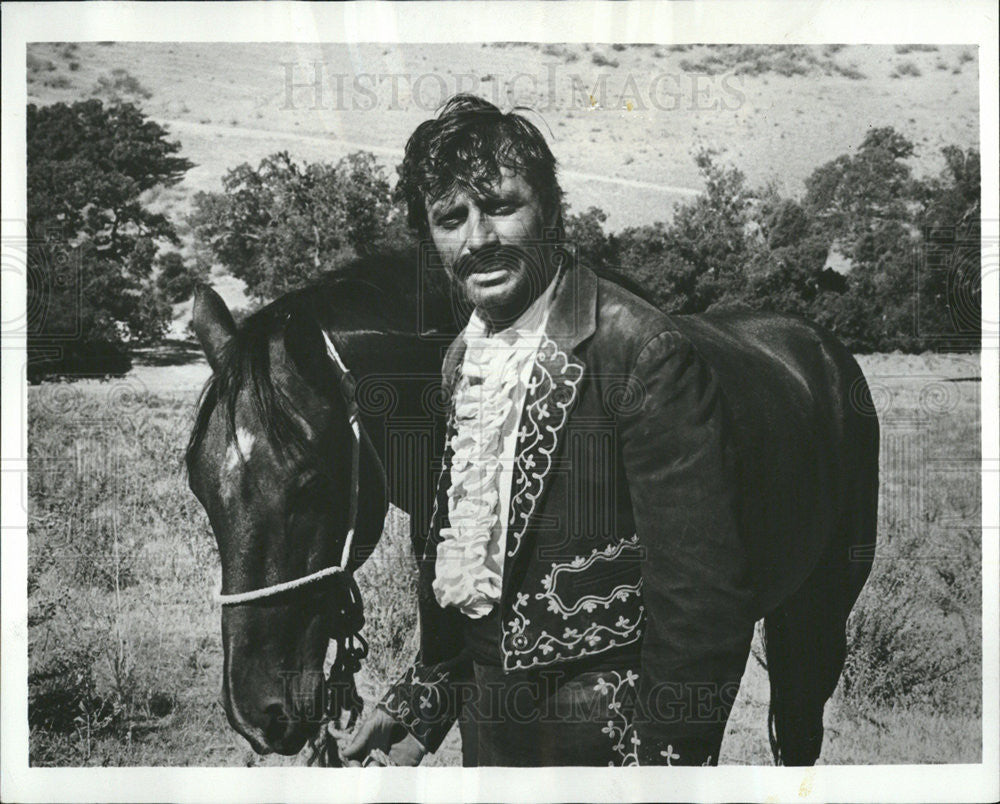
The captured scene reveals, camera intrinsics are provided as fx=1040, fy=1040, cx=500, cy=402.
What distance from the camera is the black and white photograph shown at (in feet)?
10.8

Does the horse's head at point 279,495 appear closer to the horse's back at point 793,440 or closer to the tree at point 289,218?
the tree at point 289,218

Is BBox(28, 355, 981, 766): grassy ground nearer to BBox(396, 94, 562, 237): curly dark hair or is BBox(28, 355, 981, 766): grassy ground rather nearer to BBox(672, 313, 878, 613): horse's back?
BBox(672, 313, 878, 613): horse's back

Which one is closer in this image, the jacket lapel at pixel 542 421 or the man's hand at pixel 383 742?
the jacket lapel at pixel 542 421

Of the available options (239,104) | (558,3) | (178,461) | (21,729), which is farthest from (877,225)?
(21,729)

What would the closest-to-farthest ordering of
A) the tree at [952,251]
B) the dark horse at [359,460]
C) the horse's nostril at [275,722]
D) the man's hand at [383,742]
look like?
the dark horse at [359,460]
the horse's nostril at [275,722]
the man's hand at [383,742]
the tree at [952,251]

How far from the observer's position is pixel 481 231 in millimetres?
3305

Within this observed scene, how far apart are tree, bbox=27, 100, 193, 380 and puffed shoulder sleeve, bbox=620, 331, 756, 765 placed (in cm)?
165

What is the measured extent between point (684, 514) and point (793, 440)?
0.52 m

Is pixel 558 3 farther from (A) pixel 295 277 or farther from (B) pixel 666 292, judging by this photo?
(A) pixel 295 277

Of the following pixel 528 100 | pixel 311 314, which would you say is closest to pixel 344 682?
pixel 311 314

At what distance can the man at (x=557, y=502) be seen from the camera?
3178 mm

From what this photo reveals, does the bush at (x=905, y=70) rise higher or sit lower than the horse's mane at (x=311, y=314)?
higher

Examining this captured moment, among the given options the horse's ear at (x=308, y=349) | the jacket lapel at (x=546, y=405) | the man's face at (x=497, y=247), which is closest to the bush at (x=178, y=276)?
the horse's ear at (x=308, y=349)

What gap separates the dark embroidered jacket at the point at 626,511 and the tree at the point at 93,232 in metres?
1.23
